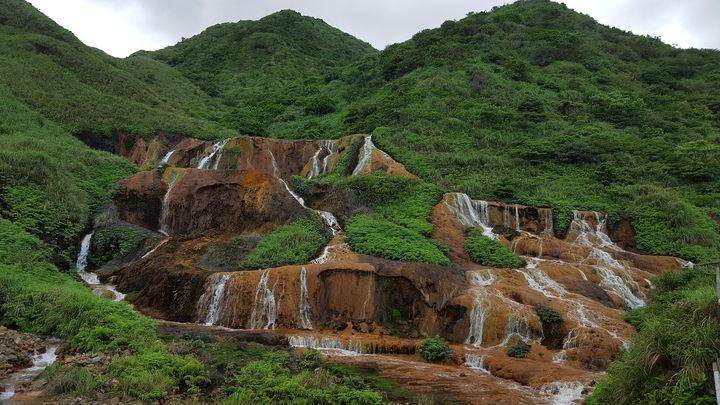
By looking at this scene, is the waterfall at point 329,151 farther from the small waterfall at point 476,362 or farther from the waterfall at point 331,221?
the small waterfall at point 476,362

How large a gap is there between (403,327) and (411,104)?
2707 cm

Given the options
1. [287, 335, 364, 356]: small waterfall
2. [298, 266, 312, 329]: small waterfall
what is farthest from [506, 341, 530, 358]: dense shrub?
[298, 266, 312, 329]: small waterfall

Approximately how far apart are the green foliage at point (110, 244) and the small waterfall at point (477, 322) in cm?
1594

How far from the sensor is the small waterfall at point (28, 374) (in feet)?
30.3

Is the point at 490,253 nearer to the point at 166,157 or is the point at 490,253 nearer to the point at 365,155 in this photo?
the point at 365,155

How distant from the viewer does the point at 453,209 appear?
1030 inches

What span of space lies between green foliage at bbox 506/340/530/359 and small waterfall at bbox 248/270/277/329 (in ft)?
27.7

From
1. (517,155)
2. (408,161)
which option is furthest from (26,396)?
(517,155)

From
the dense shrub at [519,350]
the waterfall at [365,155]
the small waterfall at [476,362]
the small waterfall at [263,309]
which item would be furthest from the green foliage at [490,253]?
the waterfall at [365,155]

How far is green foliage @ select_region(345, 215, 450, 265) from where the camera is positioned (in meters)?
20.5

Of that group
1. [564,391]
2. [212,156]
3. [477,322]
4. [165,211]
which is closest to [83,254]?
[165,211]

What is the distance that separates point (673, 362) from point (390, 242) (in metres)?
14.4

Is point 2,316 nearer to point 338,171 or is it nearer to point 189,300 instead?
point 189,300

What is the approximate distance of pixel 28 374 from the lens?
1025 centimetres
